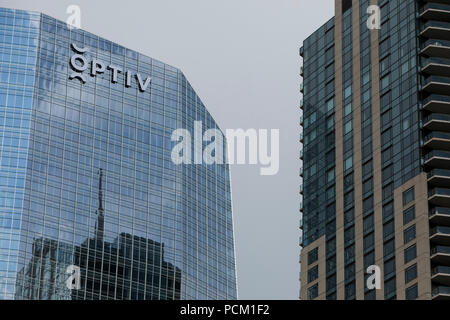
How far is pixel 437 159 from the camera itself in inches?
6289

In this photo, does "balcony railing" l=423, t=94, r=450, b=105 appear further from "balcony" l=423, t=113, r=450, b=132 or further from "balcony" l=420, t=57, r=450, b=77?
"balcony" l=420, t=57, r=450, b=77

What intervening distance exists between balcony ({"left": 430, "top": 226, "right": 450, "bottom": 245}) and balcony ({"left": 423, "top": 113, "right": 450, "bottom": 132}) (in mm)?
16562

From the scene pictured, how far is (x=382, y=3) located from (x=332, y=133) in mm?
23085

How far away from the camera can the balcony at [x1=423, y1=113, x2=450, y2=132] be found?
163688mm

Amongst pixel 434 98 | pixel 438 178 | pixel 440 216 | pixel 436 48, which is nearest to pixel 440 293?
pixel 440 216

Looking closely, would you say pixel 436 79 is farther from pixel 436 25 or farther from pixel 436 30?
pixel 436 25

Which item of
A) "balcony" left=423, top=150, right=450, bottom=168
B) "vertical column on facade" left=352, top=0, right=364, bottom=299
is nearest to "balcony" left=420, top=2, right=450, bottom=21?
"vertical column on facade" left=352, top=0, right=364, bottom=299

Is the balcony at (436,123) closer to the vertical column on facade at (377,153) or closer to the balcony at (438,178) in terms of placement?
the balcony at (438,178)

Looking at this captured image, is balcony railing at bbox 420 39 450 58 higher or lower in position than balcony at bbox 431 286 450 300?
higher

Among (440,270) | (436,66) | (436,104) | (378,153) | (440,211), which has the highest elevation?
(436,66)

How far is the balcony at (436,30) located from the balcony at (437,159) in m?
21.2

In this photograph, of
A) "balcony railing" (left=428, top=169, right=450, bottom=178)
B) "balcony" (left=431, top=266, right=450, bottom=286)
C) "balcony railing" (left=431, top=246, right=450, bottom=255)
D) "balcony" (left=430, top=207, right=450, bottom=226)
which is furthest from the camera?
→ "balcony railing" (left=428, top=169, right=450, bottom=178)

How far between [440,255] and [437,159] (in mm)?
15587

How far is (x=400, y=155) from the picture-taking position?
167 meters
